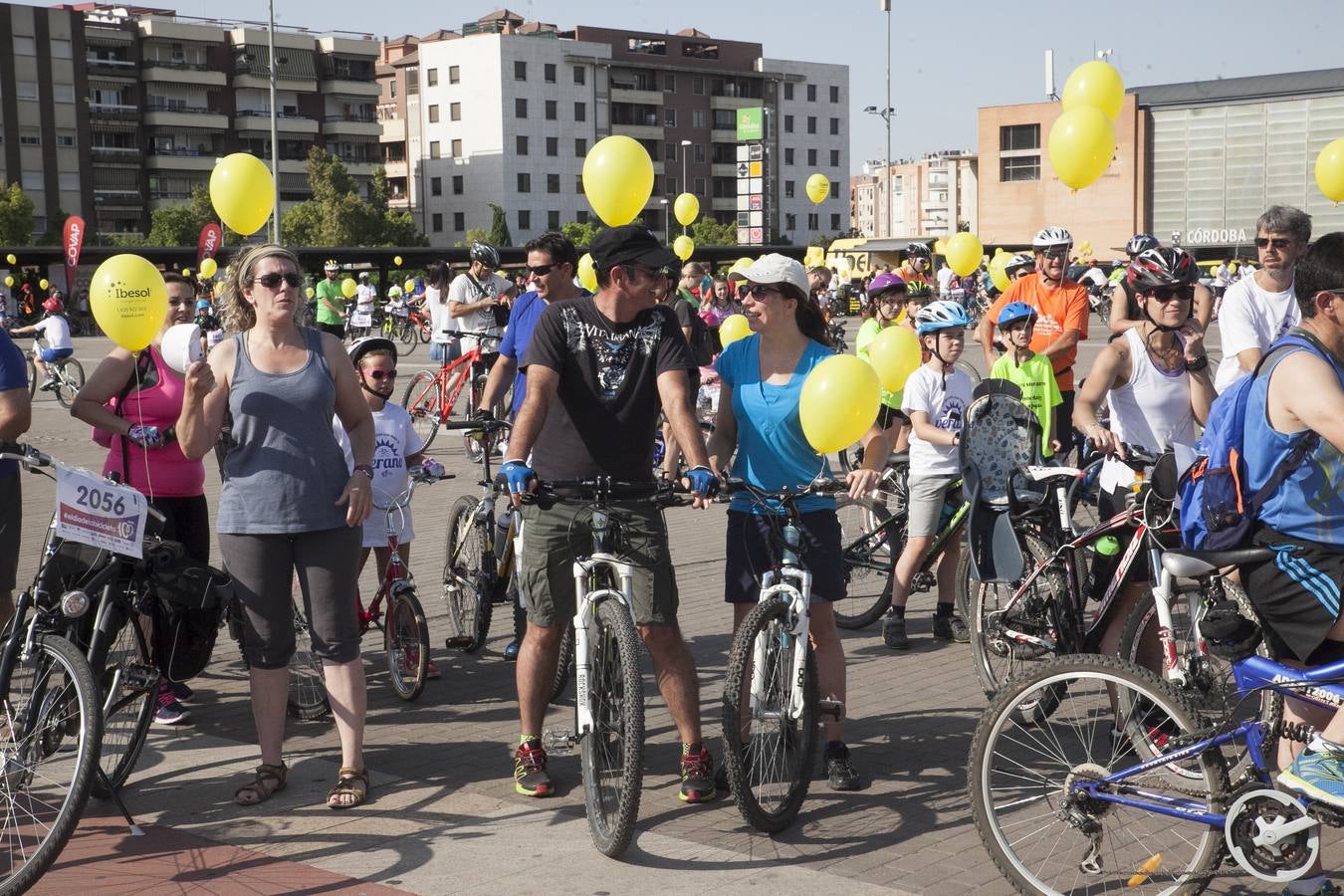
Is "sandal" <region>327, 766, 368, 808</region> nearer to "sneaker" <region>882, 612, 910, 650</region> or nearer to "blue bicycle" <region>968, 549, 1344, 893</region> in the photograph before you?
"blue bicycle" <region>968, 549, 1344, 893</region>

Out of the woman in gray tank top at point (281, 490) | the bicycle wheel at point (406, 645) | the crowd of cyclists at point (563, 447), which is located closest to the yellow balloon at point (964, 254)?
the crowd of cyclists at point (563, 447)

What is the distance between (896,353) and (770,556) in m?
2.58

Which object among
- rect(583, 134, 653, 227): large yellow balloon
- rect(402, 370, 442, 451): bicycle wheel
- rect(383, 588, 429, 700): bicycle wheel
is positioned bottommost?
rect(383, 588, 429, 700): bicycle wheel

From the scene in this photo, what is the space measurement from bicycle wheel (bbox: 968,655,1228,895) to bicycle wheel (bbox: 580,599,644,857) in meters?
1.06

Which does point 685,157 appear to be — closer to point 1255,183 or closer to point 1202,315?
point 1255,183

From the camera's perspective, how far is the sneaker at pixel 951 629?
7824 millimetres

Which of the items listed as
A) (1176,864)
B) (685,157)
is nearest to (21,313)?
(1176,864)

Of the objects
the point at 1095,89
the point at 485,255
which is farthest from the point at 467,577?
the point at 485,255

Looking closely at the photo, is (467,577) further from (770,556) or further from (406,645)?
(770,556)

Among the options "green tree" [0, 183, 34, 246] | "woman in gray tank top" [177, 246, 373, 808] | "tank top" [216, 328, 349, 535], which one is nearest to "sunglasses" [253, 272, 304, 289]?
"woman in gray tank top" [177, 246, 373, 808]

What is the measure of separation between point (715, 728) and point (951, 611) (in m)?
2.15

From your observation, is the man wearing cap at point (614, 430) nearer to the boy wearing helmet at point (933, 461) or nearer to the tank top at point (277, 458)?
the tank top at point (277, 458)

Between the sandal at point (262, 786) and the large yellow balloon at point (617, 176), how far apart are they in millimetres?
4413

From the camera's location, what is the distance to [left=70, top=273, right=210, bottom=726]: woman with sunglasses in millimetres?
6141
